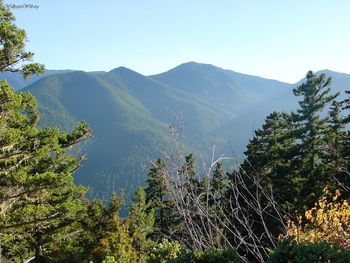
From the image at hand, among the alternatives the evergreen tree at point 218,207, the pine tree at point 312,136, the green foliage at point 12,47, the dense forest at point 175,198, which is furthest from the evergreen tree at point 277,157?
the green foliage at point 12,47

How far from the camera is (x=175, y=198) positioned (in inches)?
247

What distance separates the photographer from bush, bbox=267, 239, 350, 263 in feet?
16.7

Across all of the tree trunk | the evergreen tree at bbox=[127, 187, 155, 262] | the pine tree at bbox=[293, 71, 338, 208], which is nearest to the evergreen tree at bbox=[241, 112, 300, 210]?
the pine tree at bbox=[293, 71, 338, 208]

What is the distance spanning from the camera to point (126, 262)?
1622 cm

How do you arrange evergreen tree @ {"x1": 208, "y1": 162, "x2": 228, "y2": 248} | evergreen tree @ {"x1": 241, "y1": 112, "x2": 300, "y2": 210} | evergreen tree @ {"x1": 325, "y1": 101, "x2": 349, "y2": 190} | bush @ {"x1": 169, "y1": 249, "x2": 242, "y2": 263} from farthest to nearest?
evergreen tree @ {"x1": 241, "y1": 112, "x2": 300, "y2": 210} < evergreen tree @ {"x1": 325, "y1": 101, "x2": 349, "y2": 190} < bush @ {"x1": 169, "y1": 249, "x2": 242, "y2": 263} < evergreen tree @ {"x1": 208, "y1": 162, "x2": 228, "y2": 248}

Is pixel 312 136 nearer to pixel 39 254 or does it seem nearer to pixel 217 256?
pixel 39 254

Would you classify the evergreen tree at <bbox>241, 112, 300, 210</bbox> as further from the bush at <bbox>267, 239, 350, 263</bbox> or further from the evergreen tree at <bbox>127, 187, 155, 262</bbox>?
the bush at <bbox>267, 239, 350, 263</bbox>

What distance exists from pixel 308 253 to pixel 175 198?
194 centimetres

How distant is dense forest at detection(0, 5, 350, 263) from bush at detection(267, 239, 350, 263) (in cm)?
1

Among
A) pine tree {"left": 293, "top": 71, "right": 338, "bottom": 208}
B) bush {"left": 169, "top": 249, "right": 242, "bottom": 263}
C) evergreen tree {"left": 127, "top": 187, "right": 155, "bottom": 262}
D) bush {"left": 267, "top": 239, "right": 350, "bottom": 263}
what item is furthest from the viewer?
pine tree {"left": 293, "top": 71, "right": 338, "bottom": 208}

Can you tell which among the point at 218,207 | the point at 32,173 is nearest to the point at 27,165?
the point at 32,173

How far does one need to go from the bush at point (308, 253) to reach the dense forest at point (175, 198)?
0.01 m

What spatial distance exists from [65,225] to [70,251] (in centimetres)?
130

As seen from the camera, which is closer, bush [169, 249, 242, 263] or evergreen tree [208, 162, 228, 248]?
evergreen tree [208, 162, 228, 248]
